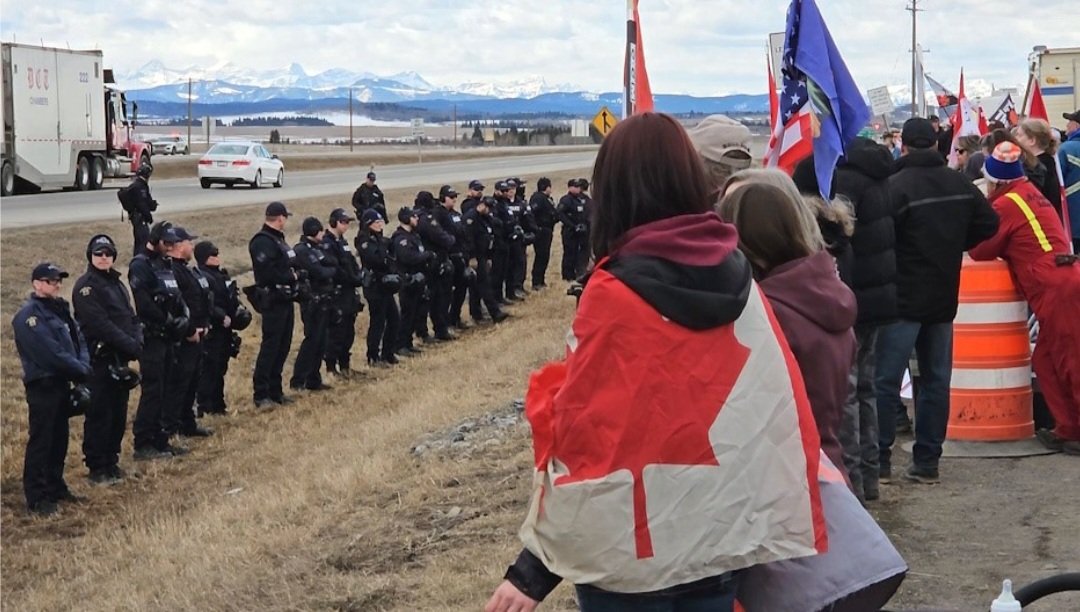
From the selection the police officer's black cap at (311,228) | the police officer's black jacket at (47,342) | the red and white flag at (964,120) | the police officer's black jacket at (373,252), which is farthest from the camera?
the police officer's black jacket at (373,252)

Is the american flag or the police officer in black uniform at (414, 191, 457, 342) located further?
the police officer in black uniform at (414, 191, 457, 342)

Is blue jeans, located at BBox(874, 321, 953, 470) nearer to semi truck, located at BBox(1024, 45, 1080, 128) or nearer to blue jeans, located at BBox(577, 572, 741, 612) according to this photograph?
blue jeans, located at BBox(577, 572, 741, 612)

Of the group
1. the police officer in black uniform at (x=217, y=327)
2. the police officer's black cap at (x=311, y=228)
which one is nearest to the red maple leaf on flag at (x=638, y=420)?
the police officer in black uniform at (x=217, y=327)

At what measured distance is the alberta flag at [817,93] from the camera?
6.81 m

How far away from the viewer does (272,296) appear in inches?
634

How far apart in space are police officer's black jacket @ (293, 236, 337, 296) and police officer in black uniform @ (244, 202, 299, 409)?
0.37 m

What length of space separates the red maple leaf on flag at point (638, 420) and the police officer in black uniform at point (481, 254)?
19.2 meters

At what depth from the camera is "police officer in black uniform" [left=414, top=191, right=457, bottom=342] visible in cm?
2072

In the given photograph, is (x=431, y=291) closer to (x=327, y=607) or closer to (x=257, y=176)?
(x=327, y=607)

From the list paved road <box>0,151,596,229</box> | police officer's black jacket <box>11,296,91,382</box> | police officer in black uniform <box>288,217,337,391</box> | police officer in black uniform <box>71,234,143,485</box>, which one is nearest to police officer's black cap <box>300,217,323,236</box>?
police officer in black uniform <box>288,217,337,391</box>

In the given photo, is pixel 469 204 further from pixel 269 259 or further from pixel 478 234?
pixel 269 259

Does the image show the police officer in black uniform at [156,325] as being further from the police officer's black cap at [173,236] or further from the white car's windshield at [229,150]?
the white car's windshield at [229,150]

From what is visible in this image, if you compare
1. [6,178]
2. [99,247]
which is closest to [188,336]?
[99,247]

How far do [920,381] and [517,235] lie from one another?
633 inches
